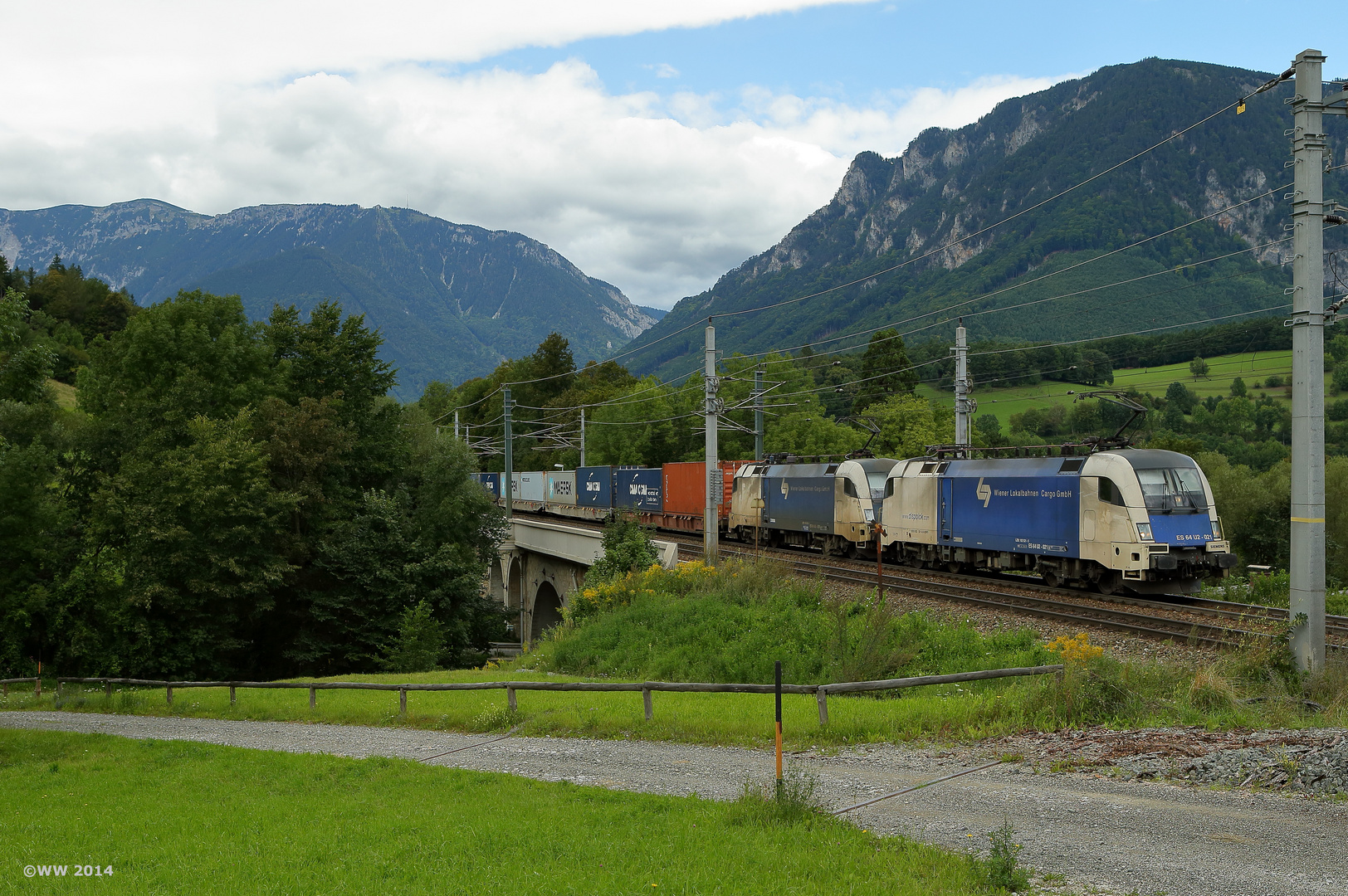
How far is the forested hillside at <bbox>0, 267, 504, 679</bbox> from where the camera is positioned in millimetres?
33844

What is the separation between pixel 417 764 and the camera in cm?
1270

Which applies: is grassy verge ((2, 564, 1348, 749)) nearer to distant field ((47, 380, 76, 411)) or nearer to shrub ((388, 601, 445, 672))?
shrub ((388, 601, 445, 672))

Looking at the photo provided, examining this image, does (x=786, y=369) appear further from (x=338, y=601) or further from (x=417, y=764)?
(x=417, y=764)

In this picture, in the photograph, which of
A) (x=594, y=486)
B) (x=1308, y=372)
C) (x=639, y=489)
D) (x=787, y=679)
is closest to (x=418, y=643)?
(x=639, y=489)

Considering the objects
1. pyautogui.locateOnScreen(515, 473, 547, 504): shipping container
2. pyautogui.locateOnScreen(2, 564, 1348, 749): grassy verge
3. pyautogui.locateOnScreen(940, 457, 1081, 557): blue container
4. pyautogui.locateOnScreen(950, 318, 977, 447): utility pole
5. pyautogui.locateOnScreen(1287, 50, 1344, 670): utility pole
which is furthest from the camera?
pyautogui.locateOnScreen(515, 473, 547, 504): shipping container

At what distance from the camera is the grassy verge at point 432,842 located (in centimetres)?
713

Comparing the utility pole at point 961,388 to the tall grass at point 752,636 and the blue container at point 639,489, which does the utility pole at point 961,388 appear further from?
the blue container at point 639,489

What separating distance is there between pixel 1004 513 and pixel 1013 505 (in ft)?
1.38

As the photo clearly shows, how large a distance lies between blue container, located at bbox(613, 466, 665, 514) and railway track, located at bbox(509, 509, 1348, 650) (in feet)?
58.7

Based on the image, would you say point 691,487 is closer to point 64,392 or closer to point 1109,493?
point 1109,493

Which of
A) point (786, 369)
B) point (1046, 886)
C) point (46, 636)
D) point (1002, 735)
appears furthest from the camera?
point (786, 369)

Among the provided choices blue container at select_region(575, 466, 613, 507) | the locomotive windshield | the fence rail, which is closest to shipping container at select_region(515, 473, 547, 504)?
blue container at select_region(575, 466, 613, 507)

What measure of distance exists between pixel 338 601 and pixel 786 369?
1841 inches

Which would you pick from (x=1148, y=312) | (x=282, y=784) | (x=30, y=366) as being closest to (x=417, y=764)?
(x=282, y=784)
